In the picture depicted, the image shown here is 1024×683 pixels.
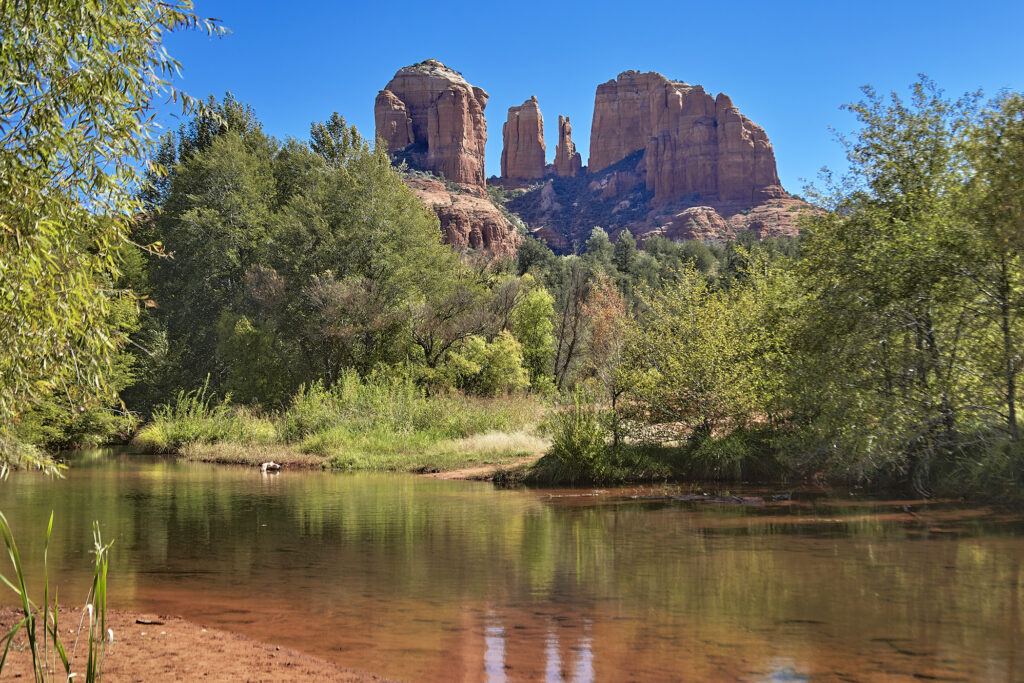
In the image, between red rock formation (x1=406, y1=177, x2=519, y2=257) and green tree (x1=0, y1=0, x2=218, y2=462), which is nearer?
green tree (x1=0, y1=0, x2=218, y2=462)

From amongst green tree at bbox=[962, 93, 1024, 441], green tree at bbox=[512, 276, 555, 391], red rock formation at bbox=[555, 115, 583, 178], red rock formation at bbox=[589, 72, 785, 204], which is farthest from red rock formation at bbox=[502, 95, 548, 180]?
green tree at bbox=[962, 93, 1024, 441]

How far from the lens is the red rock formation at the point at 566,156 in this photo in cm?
15962

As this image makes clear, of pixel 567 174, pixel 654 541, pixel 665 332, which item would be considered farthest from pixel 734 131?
pixel 654 541

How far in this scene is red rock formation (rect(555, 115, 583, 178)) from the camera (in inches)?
6284

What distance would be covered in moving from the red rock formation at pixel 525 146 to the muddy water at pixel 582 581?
500 ft

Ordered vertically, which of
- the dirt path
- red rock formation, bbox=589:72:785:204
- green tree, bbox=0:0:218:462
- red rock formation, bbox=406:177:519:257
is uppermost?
red rock formation, bbox=589:72:785:204

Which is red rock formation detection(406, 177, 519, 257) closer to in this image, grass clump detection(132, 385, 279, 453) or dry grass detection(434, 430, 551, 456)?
grass clump detection(132, 385, 279, 453)

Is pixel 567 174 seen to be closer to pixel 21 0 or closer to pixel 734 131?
pixel 734 131

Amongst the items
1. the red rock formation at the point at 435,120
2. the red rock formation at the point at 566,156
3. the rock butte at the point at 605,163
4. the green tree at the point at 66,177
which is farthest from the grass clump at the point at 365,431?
the red rock formation at the point at 566,156

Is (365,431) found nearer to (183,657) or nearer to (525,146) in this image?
(183,657)

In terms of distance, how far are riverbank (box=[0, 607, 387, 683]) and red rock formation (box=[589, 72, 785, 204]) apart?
129288 mm

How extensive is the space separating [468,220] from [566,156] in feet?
201

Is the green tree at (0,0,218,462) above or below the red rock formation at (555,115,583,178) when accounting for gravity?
below

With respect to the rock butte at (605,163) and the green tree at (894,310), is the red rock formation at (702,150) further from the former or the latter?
the green tree at (894,310)
